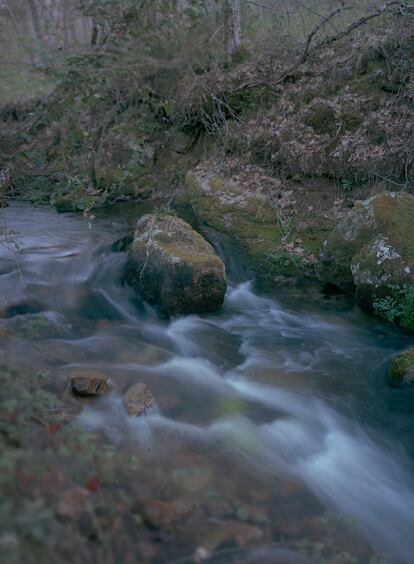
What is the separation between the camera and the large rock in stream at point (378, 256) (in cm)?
613

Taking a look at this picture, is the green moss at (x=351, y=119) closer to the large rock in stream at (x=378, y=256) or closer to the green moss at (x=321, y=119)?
the green moss at (x=321, y=119)

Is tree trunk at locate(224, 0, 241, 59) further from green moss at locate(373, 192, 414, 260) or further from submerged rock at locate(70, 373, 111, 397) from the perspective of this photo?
submerged rock at locate(70, 373, 111, 397)

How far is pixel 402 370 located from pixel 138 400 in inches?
105

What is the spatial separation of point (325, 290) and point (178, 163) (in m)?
5.02

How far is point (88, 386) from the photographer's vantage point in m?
4.53

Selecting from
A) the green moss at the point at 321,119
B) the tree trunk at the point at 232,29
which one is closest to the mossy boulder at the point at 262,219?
the green moss at the point at 321,119

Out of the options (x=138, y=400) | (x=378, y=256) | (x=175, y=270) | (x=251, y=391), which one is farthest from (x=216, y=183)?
(x=138, y=400)

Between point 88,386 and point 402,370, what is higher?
point 88,386

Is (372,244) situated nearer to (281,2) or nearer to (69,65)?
(69,65)

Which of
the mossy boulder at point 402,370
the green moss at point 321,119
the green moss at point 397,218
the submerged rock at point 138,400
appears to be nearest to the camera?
the submerged rock at point 138,400

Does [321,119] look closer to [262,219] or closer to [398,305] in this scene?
[262,219]

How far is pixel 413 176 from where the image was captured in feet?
24.9

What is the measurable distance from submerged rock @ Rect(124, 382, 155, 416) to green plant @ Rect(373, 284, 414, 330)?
3.11 m

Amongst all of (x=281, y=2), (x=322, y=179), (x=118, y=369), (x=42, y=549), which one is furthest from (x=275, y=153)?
(x=42, y=549)
